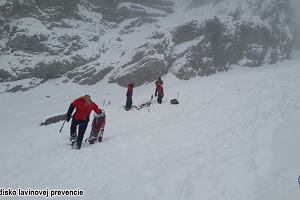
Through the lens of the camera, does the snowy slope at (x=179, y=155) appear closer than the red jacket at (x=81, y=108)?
Yes

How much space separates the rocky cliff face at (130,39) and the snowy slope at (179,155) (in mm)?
20588

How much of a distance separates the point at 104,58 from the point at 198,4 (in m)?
22.6

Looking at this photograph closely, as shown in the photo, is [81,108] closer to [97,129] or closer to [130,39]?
[97,129]

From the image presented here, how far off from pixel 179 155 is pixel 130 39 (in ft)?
125

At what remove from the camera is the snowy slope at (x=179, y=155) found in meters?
7.69

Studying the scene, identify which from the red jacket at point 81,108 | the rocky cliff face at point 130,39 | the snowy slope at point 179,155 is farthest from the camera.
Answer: the rocky cliff face at point 130,39

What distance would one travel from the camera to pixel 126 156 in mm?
10438

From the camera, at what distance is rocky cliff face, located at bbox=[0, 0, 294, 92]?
127 ft

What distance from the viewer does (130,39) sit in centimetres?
4659

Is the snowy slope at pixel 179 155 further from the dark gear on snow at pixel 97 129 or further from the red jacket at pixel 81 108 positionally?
the red jacket at pixel 81 108

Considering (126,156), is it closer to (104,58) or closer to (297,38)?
(104,58)

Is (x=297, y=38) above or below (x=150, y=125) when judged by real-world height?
above

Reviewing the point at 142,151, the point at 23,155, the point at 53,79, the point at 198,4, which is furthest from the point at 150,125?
the point at 198,4

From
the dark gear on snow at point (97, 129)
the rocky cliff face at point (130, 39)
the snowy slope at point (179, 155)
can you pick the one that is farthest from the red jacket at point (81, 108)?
the rocky cliff face at point (130, 39)
